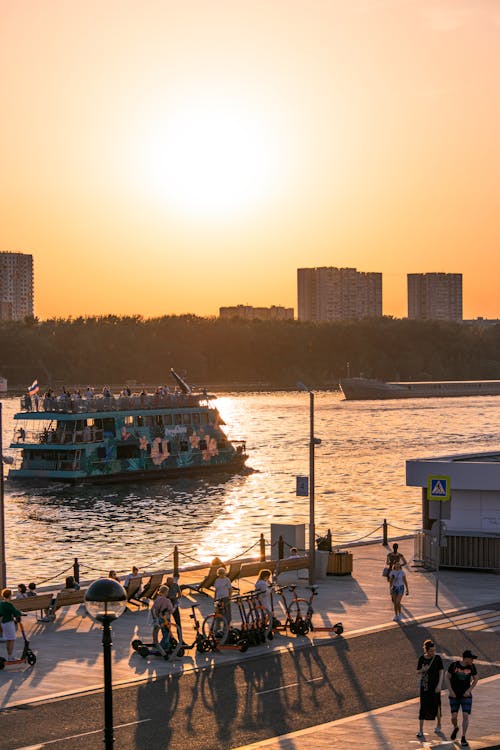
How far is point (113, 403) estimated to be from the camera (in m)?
87.8

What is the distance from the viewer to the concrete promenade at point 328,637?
2052cm

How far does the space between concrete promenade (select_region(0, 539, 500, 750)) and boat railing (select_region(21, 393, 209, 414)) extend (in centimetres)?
4798

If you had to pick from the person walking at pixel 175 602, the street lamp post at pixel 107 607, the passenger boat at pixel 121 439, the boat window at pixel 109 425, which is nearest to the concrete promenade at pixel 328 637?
the person walking at pixel 175 602

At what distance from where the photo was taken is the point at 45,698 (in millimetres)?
22969

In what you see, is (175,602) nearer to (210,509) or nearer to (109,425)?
(210,509)

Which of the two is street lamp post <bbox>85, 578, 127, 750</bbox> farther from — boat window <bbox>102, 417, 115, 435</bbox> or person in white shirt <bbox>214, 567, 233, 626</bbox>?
boat window <bbox>102, 417, 115, 435</bbox>

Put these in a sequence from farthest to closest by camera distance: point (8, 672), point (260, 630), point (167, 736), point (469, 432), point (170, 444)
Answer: point (469, 432)
point (170, 444)
point (260, 630)
point (8, 672)
point (167, 736)

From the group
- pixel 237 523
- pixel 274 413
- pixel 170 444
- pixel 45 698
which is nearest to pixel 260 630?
pixel 45 698

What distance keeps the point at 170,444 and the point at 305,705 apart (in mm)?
71336

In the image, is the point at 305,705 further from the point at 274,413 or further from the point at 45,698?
the point at 274,413

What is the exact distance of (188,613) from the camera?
3139 cm

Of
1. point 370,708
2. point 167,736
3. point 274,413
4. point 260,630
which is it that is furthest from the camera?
point 274,413

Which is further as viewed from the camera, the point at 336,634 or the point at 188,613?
the point at 188,613

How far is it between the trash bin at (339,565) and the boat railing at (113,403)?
158 feet
